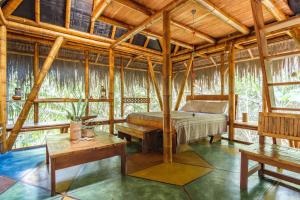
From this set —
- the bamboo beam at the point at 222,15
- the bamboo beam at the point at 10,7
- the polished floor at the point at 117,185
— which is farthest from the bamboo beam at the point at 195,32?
the bamboo beam at the point at 10,7

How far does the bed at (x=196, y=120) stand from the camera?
11.8ft

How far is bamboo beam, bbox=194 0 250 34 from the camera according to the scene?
2955 millimetres

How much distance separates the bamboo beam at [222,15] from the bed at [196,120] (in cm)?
209

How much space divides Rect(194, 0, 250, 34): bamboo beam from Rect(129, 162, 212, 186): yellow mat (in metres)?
2.95

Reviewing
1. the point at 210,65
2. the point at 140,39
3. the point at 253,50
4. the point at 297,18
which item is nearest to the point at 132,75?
the point at 140,39

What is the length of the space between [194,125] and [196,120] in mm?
141

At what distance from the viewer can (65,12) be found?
4102 millimetres

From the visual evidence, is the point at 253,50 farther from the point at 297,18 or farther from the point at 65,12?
the point at 65,12

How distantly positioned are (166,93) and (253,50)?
13.8 ft

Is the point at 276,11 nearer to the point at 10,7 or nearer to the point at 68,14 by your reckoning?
the point at 68,14

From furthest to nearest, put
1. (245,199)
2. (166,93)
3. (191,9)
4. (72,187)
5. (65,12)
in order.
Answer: (65,12) → (191,9) → (166,93) → (72,187) → (245,199)

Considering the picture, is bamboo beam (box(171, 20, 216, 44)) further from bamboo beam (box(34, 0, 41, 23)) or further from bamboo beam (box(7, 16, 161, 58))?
bamboo beam (box(34, 0, 41, 23))

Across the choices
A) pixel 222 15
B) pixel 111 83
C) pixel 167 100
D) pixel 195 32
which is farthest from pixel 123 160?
pixel 195 32

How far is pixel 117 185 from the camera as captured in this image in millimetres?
2289
